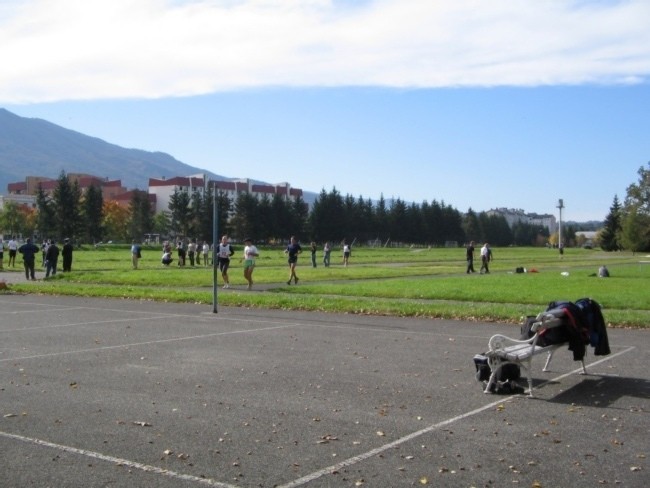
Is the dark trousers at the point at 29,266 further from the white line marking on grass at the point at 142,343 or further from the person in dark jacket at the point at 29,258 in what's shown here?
the white line marking on grass at the point at 142,343

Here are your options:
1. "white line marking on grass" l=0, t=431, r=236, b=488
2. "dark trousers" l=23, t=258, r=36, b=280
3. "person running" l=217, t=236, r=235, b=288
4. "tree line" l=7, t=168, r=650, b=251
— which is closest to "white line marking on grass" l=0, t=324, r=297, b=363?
"white line marking on grass" l=0, t=431, r=236, b=488

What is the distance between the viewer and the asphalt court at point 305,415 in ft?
18.3

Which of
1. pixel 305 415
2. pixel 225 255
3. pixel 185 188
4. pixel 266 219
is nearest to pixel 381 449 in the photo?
pixel 305 415

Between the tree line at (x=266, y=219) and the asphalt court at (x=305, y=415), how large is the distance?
88.8 metres

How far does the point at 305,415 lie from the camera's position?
7.30 meters

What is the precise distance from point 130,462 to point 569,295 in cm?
1910

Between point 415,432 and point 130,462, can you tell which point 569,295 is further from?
point 130,462

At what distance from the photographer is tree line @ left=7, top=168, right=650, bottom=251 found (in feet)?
371

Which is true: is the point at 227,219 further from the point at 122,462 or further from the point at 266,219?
the point at 122,462

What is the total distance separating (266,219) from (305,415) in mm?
123335

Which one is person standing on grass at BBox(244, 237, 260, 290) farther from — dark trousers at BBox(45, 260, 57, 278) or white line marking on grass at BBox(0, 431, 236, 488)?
white line marking on grass at BBox(0, 431, 236, 488)

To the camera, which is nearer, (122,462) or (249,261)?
(122,462)

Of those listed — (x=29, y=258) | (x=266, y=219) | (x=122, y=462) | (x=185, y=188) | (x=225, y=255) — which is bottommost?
(x=122, y=462)

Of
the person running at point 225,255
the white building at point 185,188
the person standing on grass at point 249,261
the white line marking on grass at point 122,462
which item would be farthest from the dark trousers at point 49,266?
the white building at point 185,188
